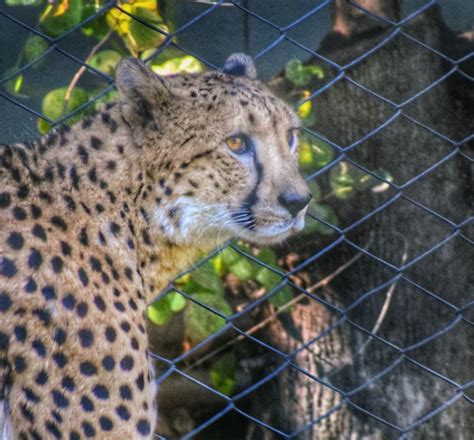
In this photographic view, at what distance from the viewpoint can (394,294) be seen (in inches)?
110

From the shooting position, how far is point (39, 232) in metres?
1.81

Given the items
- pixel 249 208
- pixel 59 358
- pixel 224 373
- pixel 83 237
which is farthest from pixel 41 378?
pixel 224 373

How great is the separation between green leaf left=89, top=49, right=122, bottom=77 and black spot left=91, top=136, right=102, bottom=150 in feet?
1.45

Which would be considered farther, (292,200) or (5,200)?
(292,200)

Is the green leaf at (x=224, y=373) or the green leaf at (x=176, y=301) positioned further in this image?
the green leaf at (x=224, y=373)

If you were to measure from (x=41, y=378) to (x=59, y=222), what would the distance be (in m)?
0.27

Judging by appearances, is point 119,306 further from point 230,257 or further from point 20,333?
point 230,257


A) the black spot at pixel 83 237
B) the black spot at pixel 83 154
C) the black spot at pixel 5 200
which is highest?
the black spot at pixel 5 200

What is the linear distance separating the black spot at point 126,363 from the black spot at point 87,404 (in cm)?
8

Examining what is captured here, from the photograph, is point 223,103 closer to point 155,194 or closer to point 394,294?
point 155,194

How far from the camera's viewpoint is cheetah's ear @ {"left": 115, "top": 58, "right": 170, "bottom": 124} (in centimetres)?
196

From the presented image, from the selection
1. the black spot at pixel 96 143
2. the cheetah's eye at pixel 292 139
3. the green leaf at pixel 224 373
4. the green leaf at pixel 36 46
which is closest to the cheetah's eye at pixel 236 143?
the cheetah's eye at pixel 292 139

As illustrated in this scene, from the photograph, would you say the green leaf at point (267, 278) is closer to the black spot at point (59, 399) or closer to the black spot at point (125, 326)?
the black spot at point (125, 326)

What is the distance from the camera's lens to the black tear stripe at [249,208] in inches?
79.5
